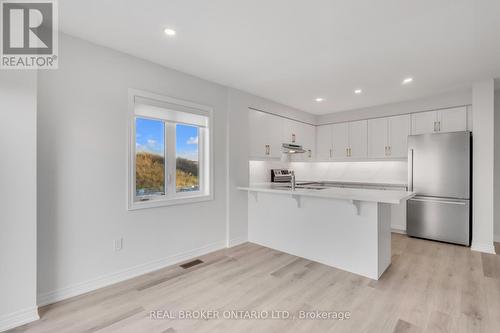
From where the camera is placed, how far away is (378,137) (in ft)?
16.2

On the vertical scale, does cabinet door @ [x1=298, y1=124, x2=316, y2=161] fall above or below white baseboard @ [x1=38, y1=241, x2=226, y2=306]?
above

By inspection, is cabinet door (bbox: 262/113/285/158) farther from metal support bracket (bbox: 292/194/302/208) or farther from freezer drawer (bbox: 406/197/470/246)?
freezer drawer (bbox: 406/197/470/246)

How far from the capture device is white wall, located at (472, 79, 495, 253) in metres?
3.52

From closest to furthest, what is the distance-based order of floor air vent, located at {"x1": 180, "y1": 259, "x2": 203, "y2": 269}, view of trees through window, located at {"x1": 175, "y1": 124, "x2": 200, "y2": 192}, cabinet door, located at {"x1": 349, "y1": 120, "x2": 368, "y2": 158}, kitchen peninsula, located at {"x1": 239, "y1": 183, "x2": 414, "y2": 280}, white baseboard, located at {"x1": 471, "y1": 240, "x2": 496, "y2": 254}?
kitchen peninsula, located at {"x1": 239, "y1": 183, "x2": 414, "y2": 280}
floor air vent, located at {"x1": 180, "y1": 259, "x2": 203, "y2": 269}
view of trees through window, located at {"x1": 175, "y1": 124, "x2": 200, "y2": 192}
white baseboard, located at {"x1": 471, "y1": 240, "x2": 496, "y2": 254}
cabinet door, located at {"x1": 349, "y1": 120, "x2": 368, "y2": 158}

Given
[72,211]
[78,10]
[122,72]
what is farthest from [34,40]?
[72,211]

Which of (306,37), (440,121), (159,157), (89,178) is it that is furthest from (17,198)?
(440,121)

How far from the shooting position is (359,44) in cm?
249

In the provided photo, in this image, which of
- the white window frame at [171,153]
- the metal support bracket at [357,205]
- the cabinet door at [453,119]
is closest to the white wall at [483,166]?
the cabinet door at [453,119]

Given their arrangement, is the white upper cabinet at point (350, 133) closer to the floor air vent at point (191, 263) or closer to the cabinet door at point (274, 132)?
the cabinet door at point (274, 132)

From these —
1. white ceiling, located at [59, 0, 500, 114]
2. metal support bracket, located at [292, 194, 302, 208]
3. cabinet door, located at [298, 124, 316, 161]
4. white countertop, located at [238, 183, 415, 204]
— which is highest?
white ceiling, located at [59, 0, 500, 114]

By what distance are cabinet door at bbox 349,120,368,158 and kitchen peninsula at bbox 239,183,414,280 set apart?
84.1 inches

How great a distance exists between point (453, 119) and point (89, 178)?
5.49m

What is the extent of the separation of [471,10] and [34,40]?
3.64 m

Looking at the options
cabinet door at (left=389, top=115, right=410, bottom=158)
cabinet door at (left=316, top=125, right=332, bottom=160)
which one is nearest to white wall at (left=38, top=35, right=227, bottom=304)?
cabinet door at (left=316, top=125, right=332, bottom=160)
